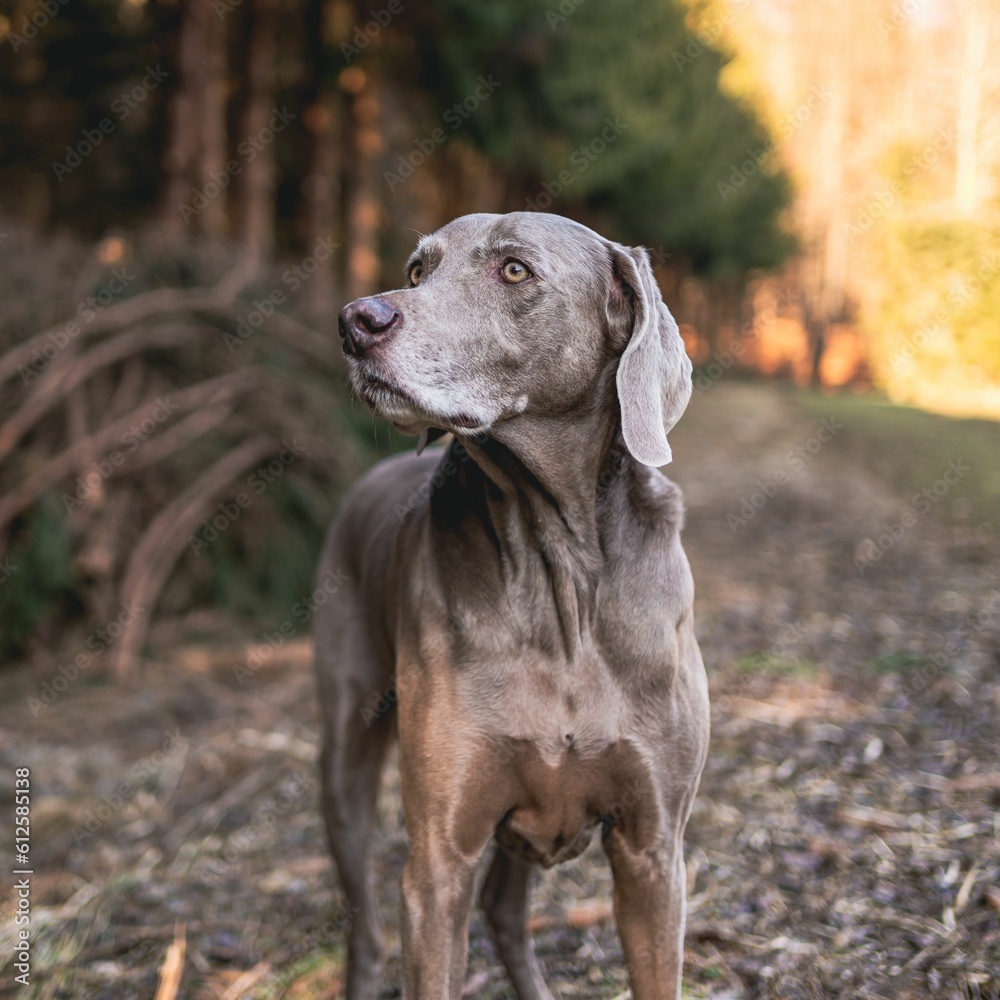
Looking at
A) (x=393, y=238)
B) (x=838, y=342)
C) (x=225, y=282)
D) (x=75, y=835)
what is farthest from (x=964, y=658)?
(x=838, y=342)

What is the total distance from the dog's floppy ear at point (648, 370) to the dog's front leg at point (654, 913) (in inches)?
36.0

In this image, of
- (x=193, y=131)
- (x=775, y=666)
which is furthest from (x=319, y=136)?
(x=775, y=666)

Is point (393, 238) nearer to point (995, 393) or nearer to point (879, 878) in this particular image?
point (995, 393)

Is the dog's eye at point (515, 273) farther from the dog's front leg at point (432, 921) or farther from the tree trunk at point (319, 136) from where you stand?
Result: the tree trunk at point (319, 136)

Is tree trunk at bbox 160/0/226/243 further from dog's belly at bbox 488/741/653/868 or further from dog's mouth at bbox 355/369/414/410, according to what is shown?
dog's belly at bbox 488/741/653/868

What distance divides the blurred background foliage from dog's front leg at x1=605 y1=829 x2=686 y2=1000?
4432 mm

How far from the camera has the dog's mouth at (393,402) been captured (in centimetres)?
217

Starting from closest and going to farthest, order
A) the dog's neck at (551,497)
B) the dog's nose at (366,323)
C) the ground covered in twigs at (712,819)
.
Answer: the dog's nose at (366,323)
the dog's neck at (551,497)
the ground covered in twigs at (712,819)

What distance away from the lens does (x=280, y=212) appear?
1406 centimetres

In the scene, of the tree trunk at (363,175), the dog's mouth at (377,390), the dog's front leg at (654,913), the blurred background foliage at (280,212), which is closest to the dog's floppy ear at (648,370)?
the dog's mouth at (377,390)

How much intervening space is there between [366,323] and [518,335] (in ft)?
1.18

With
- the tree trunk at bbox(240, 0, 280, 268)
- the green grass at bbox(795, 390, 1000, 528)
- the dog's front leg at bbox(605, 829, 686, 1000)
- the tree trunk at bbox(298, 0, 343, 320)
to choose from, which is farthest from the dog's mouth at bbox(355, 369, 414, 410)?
the tree trunk at bbox(298, 0, 343, 320)

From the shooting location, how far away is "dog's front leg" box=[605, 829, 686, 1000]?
2348 millimetres

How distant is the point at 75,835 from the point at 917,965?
347 cm
